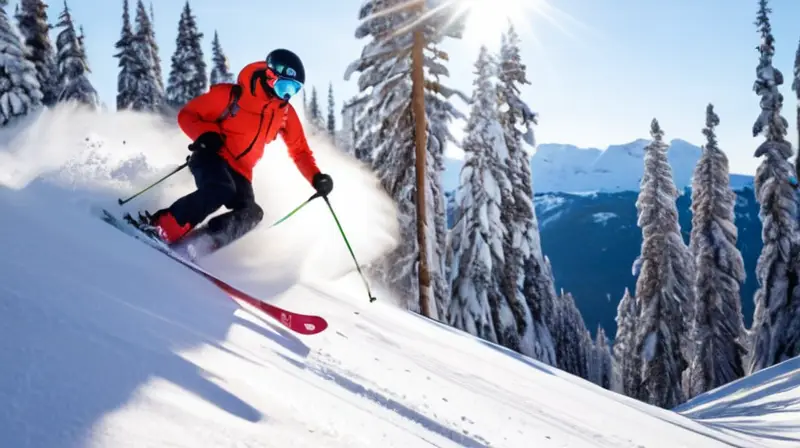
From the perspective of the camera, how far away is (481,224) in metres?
21.2

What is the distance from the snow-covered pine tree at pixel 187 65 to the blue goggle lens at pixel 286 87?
118 ft

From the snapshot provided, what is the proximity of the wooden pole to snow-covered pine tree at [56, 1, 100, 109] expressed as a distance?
2486cm

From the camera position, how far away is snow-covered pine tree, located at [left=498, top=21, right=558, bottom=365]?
71.7 ft

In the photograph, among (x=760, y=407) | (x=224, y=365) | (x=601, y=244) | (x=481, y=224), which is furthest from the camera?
(x=601, y=244)

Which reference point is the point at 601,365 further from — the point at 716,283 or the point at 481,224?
the point at 481,224

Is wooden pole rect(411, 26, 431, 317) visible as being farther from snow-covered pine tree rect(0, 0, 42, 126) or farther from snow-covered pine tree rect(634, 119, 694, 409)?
snow-covered pine tree rect(0, 0, 42, 126)

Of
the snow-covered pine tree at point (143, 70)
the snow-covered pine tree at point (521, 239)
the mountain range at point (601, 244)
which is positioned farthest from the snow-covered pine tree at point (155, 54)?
the mountain range at point (601, 244)

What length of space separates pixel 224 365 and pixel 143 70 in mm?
42120

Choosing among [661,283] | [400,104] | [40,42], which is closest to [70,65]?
[40,42]

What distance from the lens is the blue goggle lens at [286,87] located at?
5828mm

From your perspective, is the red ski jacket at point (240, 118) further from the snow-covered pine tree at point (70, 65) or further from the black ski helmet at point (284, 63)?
the snow-covered pine tree at point (70, 65)

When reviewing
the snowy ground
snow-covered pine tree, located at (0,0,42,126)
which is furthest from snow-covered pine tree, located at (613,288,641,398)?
snow-covered pine tree, located at (0,0,42,126)

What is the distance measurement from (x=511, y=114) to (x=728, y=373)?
14.8 m

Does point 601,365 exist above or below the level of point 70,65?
below
